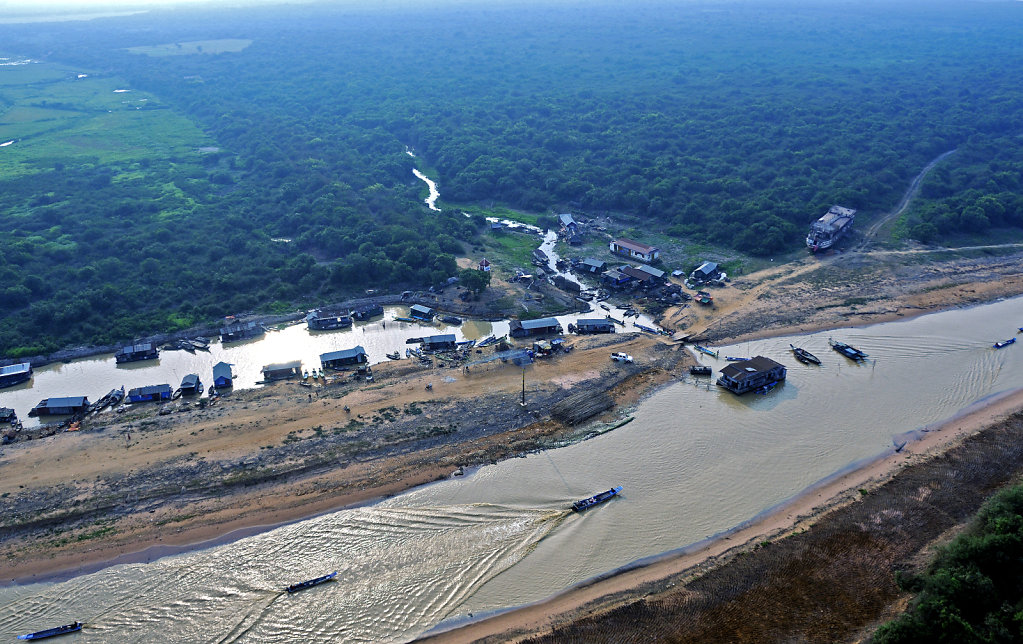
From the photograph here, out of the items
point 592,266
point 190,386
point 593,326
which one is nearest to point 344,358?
point 190,386

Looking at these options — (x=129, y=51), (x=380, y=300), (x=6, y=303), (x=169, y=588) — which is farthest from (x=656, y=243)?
(x=129, y=51)

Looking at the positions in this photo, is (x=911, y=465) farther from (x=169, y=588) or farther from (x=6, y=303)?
(x=6, y=303)

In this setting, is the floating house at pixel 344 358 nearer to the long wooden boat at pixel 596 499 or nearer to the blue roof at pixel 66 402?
the blue roof at pixel 66 402

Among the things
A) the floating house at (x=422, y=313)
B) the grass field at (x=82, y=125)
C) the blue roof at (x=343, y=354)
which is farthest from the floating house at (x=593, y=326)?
the grass field at (x=82, y=125)

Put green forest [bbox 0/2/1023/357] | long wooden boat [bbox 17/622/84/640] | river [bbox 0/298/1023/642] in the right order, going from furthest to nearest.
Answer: green forest [bbox 0/2/1023/357]
river [bbox 0/298/1023/642]
long wooden boat [bbox 17/622/84/640]

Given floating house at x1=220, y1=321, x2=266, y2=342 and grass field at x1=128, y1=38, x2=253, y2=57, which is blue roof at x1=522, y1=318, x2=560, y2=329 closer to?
floating house at x1=220, y1=321, x2=266, y2=342

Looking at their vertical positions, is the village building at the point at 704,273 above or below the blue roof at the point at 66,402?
above

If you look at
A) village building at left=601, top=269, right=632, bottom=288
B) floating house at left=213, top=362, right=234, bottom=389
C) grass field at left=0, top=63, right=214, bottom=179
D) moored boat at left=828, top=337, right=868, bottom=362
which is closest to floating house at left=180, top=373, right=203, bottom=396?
floating house at left=213, top=362, right=234, bottom=389
